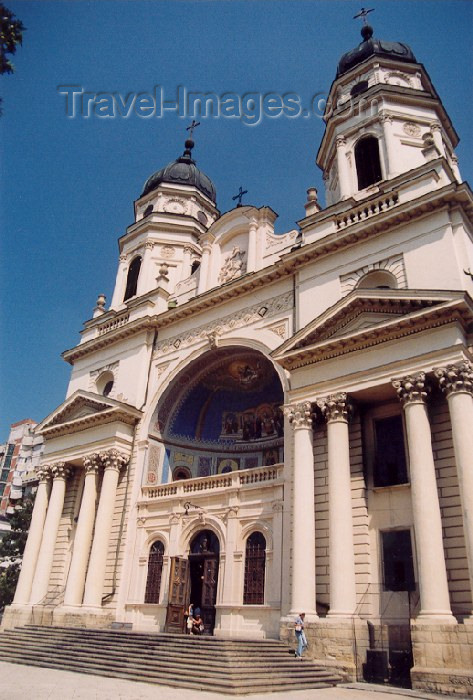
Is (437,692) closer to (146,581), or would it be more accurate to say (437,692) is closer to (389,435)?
(389,435)

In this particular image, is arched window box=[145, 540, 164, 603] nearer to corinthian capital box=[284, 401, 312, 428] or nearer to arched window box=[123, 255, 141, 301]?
corinthian capital box=[284, 401, 312, 428]

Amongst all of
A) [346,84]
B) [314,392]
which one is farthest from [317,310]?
[346,84]

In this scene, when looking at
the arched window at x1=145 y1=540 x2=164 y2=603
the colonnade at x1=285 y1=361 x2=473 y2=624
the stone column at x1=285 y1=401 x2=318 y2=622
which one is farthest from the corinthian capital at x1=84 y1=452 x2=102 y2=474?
the colonnade at x1=285 y1=361 x2=473 y2=624

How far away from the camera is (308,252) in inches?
789

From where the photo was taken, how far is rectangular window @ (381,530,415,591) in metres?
14.1

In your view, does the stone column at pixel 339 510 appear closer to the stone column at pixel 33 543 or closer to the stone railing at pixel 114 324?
the stone railing at pixel 114 324

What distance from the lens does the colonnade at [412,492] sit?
12.6 meters

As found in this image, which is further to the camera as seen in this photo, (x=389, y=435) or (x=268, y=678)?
(x=389, y=435)

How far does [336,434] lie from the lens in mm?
15836

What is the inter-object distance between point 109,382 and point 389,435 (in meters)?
15.5

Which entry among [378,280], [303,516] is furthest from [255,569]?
[378,280]

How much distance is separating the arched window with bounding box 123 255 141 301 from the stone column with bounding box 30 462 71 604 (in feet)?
34.0

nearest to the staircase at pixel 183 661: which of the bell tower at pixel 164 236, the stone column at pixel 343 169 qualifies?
the bell tower at pixel 164 236

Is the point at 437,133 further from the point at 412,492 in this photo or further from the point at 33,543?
the point at 33,543
